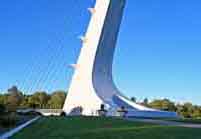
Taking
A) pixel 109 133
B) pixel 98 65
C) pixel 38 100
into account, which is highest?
pixel 98 65

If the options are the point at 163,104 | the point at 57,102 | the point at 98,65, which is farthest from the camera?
the point at 163,104

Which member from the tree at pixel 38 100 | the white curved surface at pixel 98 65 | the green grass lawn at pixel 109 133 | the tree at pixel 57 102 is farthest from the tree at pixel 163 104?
the green grass lawn at pixel 109 133

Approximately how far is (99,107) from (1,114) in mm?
17168

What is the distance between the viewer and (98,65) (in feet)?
117

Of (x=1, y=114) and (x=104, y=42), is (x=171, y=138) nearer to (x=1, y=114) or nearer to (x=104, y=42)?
(x=1, y=114)

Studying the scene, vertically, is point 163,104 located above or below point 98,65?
below

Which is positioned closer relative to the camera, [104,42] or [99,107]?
[99,107]

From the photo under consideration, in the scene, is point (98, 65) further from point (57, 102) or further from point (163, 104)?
point (163, 104)

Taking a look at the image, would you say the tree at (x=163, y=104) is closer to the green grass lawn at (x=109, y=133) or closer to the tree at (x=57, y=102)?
the tree at (x=57, y=102)

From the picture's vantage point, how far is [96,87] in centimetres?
3481

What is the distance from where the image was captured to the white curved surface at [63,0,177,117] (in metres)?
34.4

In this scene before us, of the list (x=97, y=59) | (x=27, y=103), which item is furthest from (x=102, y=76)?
(x=27, y=103)

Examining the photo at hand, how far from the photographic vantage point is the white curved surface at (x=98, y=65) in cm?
3441

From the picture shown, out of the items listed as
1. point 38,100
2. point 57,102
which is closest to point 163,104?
point 57,102
